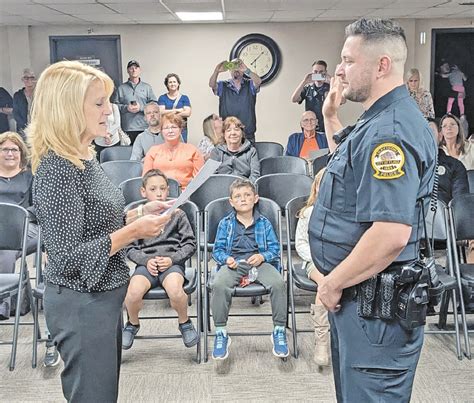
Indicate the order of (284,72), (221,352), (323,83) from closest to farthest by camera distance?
(221,352) → (323,83) → (284,72)

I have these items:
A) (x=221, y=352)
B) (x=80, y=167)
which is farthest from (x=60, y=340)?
(x=221, y=352)

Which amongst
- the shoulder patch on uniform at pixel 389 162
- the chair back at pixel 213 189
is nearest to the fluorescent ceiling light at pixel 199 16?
the chair back at pixel 213 189

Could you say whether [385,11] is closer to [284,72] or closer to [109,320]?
[284,72]

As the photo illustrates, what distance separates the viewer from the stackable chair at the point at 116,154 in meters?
6.43

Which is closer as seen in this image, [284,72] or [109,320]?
[109,320]

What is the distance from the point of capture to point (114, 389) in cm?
188

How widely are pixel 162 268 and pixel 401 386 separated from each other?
1.91 m

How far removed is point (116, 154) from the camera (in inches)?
255

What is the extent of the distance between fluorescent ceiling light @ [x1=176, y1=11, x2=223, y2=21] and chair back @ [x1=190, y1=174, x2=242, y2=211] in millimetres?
4684

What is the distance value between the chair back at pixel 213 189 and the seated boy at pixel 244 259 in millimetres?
670

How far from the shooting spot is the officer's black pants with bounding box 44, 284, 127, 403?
178 cm

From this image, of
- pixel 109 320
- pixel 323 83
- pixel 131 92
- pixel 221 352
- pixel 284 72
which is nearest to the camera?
pixel 109 320

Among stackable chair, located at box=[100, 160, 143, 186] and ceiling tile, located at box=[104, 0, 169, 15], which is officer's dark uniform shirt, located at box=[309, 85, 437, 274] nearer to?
stackable chair, located at box=[100, 160, 143, 186]

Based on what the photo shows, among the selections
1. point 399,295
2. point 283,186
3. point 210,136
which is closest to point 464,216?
point 283,186
